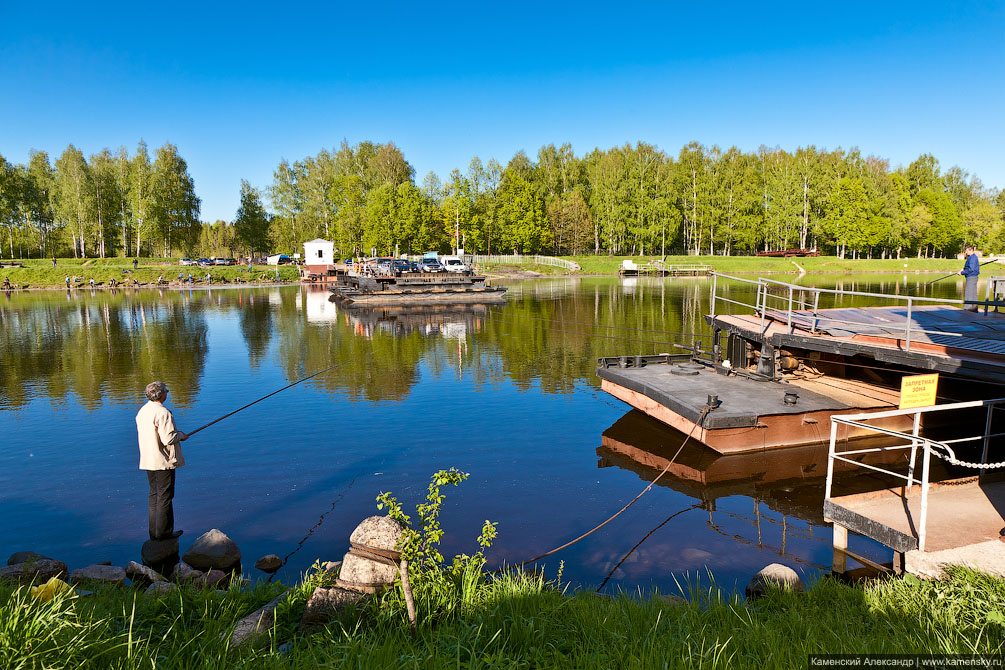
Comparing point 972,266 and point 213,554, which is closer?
point 213,554

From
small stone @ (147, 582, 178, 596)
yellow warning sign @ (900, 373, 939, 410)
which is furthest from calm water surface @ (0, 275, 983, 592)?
yellow warning sign @ (900, 373, 939, 410)

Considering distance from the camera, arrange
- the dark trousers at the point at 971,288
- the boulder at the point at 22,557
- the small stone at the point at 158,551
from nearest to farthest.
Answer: the boulder at the point at 22,557
the small stone at the point at 158,551
the dark trousers at the point at 971,288

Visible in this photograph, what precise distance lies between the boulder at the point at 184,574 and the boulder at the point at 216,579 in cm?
9

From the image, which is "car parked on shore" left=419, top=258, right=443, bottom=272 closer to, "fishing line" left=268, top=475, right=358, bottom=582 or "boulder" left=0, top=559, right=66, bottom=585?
"fishing line" left=268, top=475, right=358, bottom=582

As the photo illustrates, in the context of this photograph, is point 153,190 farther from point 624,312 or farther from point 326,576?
point 326,576

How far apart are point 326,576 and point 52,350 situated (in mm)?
25555

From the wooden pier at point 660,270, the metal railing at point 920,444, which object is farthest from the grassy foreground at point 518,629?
the wooden pier at point 660,270

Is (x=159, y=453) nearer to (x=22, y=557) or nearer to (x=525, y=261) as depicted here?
(x=22, y=557)

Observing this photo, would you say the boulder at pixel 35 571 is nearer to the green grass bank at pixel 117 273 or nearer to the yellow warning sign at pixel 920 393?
the yellow warning sign at pixel 920 393

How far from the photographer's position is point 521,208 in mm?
90375

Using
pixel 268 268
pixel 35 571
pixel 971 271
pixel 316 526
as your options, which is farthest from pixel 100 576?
pixel 268 268

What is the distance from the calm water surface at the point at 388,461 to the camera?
8492 mm

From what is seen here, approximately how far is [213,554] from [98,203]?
303ft

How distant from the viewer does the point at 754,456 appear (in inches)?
462
